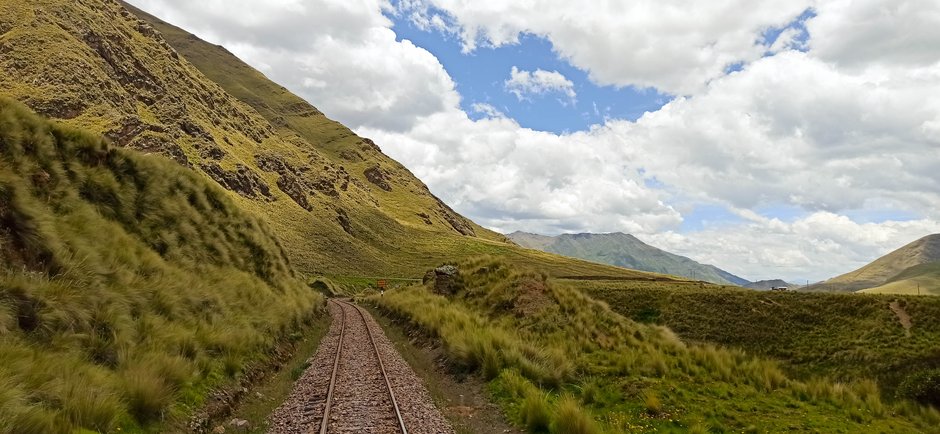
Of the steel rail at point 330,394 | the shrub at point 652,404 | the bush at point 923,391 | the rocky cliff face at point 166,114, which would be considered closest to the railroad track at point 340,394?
the steel rail at point 330,394

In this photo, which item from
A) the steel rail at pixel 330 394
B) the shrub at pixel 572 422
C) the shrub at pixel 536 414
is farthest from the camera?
the shrub at pixel 536 414

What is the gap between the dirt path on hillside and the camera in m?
34.5

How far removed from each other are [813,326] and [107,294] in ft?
144

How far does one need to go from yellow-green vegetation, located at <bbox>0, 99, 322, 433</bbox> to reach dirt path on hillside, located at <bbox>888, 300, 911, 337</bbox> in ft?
132

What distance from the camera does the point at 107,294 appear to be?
10.9m

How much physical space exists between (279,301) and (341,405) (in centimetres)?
1314

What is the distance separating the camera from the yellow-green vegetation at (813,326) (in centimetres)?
3003

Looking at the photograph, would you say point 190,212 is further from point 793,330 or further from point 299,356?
point 793,330

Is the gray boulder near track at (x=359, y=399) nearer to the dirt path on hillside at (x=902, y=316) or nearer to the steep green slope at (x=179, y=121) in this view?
the dirt path on hillside at (x=902, y=316)

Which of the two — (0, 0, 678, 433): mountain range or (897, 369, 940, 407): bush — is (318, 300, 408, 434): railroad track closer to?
(0, 0, 678, 433): mountain range

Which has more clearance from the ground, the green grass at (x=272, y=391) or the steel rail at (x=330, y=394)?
the steel rail at (x=330, y=394)

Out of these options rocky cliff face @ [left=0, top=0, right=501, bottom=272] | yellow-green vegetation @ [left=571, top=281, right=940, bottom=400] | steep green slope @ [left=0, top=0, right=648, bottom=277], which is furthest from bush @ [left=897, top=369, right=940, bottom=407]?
rocky cliff face @ [left=0, top=0, right=501, bottom=272]

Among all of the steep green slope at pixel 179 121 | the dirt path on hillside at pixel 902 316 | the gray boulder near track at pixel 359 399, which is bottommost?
the gray boulder near track at pixel 359 399

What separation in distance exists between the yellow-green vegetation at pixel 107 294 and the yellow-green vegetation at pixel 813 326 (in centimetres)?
2757
